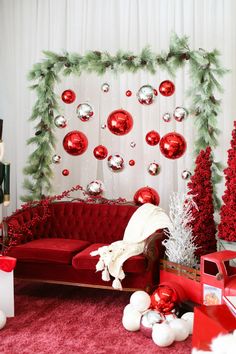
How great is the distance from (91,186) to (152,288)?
1387 mm

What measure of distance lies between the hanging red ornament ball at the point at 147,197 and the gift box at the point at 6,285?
60.0 inches

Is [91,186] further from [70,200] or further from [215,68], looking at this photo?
[215,68]

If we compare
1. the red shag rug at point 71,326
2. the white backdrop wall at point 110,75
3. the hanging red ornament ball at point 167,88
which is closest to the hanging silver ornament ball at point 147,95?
the hanging red ornament ball at point 167,88

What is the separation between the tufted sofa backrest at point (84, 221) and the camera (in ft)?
15.2

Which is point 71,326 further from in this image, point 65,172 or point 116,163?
point 65,172

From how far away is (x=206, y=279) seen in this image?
343 cm

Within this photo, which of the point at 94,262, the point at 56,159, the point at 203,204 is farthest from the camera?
the point at 56,159

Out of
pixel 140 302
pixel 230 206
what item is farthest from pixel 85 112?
pixel 140 302

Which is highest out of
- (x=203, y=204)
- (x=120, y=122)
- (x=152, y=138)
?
(x=120, y=122)

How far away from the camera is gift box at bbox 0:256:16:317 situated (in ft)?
11.9

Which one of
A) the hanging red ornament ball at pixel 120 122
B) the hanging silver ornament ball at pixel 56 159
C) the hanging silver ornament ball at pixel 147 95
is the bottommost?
the hanging silver ornament ball at pixel 56 159

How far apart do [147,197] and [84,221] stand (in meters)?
0.71

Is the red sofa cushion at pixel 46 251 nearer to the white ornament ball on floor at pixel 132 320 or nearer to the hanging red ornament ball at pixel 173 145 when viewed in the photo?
the white ornament ball on floor at pixel 132 320

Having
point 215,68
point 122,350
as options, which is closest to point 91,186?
point 215,68
